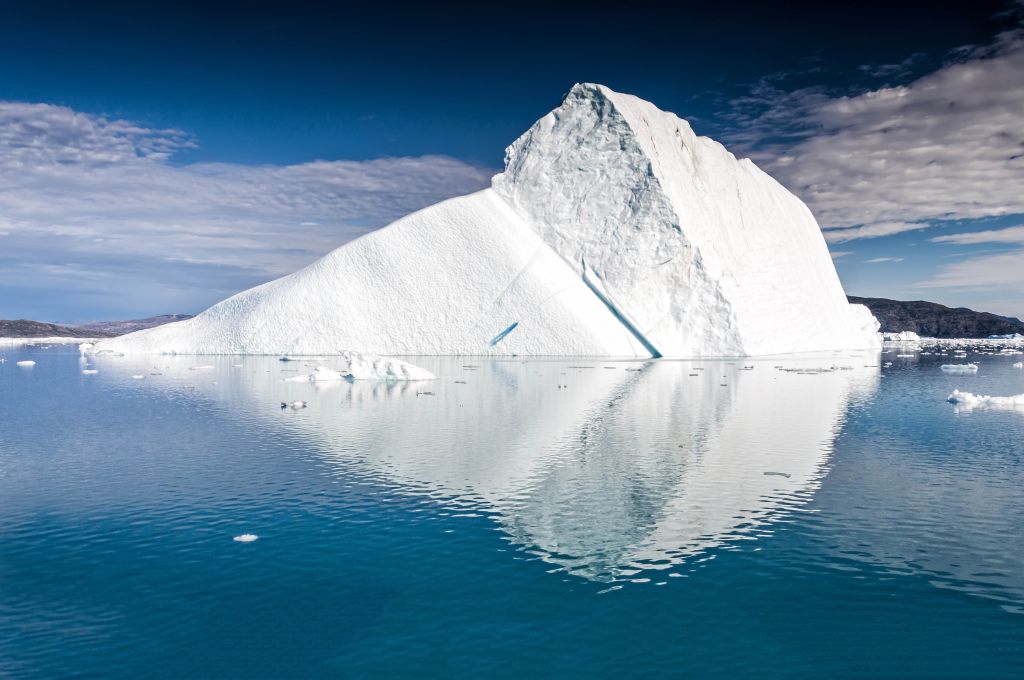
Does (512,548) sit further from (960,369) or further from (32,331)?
(32,331)

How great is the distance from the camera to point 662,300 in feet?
171

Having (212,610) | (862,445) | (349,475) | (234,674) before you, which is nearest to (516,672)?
(234,674)

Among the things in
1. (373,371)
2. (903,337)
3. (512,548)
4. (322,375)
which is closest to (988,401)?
(512,548)

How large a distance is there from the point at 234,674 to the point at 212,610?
1538 millimetres

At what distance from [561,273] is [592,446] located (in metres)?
36.3

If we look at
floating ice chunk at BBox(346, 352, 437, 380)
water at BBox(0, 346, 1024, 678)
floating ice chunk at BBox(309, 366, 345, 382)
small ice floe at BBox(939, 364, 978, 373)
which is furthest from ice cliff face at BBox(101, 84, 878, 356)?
water at BBox(0, 346, 1024, 678)

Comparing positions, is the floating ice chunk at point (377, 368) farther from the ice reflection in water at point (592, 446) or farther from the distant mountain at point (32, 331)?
the distant mountain at point (32, 331)

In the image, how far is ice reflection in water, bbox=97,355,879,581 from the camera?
36.2 feet

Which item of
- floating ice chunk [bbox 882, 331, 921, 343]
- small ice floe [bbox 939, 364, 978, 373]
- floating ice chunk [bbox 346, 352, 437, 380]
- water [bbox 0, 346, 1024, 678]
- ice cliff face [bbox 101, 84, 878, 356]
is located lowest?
water [bbox 0, 346, 1024, 678]

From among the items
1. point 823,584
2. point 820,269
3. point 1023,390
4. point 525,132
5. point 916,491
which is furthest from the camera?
point 820,269

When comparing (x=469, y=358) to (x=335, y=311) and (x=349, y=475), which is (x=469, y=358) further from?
(x=349, y=475)

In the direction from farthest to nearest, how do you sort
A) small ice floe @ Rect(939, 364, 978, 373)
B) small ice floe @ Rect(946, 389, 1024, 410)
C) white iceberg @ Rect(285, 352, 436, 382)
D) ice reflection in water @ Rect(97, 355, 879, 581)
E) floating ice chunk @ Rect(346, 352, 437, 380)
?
small ice floe @ Rect(939, 364, 978, 373)
floating ice chunk @ Rect(346, 352, 437, 380)
white iceberg @ Rect(285, 352, 436, 382)
small ice floe @ Rect(946, 389, 1024, 410)
ice reflection in water @ Rect(97, 355, 879, 581)

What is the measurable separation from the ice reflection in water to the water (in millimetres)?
102

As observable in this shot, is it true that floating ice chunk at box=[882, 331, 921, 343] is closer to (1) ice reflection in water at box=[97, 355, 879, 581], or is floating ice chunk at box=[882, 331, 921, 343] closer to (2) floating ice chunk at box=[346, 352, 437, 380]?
(1) ice reflection in water at box=[97, 355, 879, 581]
